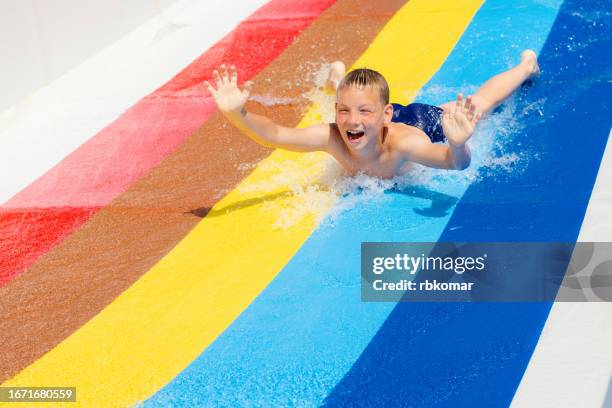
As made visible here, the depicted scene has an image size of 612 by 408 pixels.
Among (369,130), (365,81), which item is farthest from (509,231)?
(365,81)

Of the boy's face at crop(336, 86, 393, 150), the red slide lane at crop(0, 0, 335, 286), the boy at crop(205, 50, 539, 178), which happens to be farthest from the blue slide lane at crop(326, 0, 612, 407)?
the red slide lane at crop(0, 0, 335, 286)

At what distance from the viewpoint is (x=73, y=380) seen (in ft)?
7.57

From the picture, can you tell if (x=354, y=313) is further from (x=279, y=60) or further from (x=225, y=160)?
(x=279, y=60)

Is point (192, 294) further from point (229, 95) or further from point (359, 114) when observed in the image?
point (359, 114)

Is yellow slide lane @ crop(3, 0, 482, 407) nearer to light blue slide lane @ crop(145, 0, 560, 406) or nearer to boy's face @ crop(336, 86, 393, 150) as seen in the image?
light blue slide lane @ crop(145, 0, 560, 406)

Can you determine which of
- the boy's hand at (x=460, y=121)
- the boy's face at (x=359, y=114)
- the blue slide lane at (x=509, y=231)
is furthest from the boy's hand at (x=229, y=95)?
the blue slide lane at (x=509, y=231)

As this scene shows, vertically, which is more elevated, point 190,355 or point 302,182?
point 302,182

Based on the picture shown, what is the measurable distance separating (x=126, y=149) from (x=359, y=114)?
1.35 meters

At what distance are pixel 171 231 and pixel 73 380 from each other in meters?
0.83

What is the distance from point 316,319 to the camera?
243 centimetres

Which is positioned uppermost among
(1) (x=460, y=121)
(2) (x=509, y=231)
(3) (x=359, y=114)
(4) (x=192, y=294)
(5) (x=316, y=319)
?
(3) (x=359, y=114)

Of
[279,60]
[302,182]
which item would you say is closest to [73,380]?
[302,182]

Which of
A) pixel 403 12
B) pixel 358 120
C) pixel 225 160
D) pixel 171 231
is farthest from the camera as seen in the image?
pixel 403 12

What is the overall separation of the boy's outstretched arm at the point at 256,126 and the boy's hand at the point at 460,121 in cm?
53
